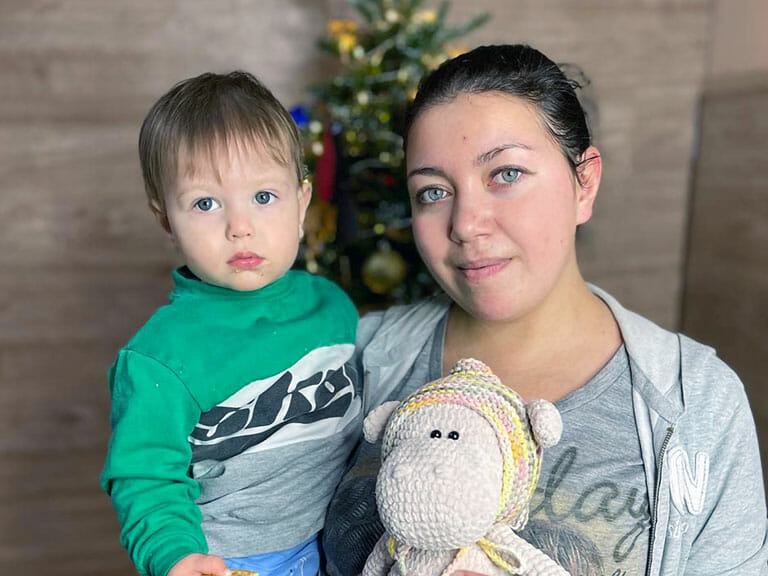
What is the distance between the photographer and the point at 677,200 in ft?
9.38

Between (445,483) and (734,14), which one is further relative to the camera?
(734,14)

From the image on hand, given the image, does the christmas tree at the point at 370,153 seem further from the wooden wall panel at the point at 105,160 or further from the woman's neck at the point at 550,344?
the woman's neck at the point at 550,344

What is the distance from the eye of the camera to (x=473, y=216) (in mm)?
1109

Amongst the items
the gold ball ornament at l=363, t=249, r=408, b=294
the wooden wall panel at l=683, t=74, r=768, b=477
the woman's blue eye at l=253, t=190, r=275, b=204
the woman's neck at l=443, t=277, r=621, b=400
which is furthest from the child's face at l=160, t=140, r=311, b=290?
the wooden wall panel at l=683, t=74, r=768, b=477

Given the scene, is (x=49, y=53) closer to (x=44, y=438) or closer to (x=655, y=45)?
(x=44, y=438)

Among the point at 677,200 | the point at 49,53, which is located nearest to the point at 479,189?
the point at 49,53

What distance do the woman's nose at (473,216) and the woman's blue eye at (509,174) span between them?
0.04 m

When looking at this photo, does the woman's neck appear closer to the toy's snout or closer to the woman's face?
the woman's face

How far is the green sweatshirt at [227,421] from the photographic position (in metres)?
0.99

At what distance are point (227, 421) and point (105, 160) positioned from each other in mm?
1625

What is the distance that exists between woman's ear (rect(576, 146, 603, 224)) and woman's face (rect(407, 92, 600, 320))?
25 millimetres

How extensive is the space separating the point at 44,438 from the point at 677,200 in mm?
2322

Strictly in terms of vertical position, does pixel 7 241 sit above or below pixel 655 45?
below

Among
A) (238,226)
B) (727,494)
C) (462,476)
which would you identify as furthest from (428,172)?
(727,494)
